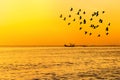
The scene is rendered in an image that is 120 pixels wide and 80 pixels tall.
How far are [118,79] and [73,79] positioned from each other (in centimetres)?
607

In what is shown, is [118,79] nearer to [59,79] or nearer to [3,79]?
[59,79]

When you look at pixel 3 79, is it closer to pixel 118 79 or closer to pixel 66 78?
pixel 66 78

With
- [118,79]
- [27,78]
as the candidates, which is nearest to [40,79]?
[27,78]

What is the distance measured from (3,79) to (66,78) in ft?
28.0

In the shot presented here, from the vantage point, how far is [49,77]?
2281 inches

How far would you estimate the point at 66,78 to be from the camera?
5622 cm

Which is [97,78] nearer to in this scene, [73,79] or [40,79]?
[73,79]

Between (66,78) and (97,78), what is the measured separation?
4284 millimetres

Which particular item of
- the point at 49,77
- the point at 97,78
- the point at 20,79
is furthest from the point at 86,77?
the point at 20,79

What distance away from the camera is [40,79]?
5588 cm

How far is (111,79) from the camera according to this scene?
55500mm

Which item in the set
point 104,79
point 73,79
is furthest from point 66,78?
point 104,79

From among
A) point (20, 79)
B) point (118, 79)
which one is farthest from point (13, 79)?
point (118, 79)

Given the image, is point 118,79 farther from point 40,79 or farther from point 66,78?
point 40,79
